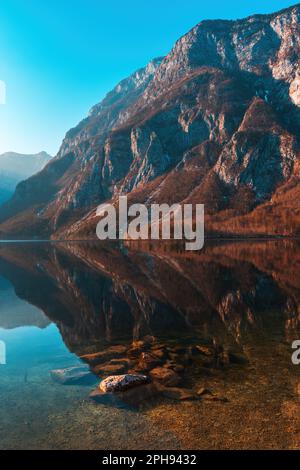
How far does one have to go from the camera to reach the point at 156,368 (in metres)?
24.6

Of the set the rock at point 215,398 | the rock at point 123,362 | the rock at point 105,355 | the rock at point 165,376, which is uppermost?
the rock at point 215,398

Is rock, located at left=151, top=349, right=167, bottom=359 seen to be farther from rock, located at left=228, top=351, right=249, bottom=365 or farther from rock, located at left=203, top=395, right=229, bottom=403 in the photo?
rock, located at left=203, top=395, right=229, bottom=403

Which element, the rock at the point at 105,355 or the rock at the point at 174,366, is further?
the rock at the point at 105,355

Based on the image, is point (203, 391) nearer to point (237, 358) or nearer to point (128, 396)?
point (128, 396)

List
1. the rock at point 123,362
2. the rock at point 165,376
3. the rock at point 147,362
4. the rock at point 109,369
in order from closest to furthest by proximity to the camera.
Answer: the rock at point 165,376
the rock at point 109,369
the rock at point 147,362
the rock at point 123,362

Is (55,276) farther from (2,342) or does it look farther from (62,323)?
(2,342)

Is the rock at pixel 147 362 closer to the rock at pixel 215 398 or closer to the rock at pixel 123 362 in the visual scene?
the rock at pixel 123 362

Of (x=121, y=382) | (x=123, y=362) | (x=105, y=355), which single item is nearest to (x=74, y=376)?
(x=121, y=382)

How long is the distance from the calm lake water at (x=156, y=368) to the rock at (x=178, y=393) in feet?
0.31

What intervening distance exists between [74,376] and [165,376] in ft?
19.2

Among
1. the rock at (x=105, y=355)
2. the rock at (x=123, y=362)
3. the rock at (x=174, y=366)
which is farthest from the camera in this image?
the rock at (x=105, y=355)

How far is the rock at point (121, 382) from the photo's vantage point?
69.2 feet

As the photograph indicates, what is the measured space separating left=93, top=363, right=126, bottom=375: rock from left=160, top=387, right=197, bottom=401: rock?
4.45 m

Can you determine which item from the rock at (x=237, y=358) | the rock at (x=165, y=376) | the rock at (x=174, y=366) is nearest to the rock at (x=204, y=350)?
the rock at (x=237, y=358)
